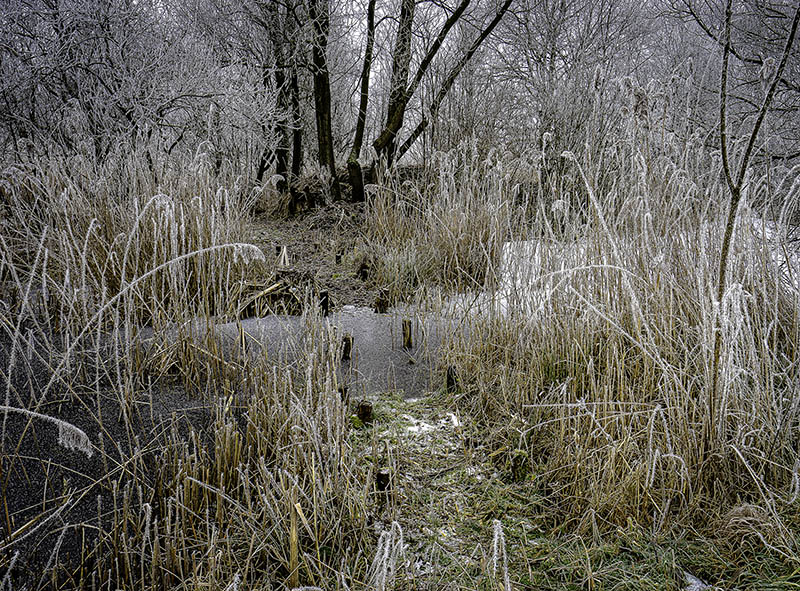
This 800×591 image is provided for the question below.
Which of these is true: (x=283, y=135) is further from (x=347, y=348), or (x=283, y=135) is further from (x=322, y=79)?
(x=347, y=348)

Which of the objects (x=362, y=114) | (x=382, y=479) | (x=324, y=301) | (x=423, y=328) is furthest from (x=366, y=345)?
(x=362, y=114)

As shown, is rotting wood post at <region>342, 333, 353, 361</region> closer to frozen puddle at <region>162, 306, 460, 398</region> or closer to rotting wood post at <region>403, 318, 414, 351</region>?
frozen puddle at <region>162, 306, 460, 398</region>

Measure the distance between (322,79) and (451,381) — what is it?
495cm

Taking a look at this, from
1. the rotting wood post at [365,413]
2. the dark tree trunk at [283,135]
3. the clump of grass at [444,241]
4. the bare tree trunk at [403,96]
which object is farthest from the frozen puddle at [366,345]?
the dark tree trunk at [283,135]

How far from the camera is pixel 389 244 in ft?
15.9

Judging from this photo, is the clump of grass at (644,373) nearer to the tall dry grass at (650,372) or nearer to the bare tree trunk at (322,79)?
the tall dry grass at (650,372)

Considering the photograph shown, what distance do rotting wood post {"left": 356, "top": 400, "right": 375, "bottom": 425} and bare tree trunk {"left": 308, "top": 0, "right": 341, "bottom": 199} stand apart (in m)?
4.83

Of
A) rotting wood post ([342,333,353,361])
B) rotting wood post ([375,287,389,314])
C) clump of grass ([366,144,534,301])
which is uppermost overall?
clump of grass ([366,144,534,301])

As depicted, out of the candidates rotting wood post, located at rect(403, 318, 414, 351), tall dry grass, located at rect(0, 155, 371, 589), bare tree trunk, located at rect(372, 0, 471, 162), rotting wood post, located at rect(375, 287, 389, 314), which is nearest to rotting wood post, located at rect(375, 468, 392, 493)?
tall dry grass, located at rect(0, 155, 371, 589)

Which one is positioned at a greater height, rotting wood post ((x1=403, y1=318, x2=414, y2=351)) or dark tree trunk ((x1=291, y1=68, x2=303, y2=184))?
dark tree trunk ((x1=291, y1=68, x2=303, y2=184))

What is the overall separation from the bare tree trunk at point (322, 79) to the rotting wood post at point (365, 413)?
15.8ft

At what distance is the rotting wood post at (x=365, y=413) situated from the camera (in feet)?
7.97

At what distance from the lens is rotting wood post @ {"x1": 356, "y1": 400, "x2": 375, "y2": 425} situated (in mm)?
2428

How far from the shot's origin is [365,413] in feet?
7.98
